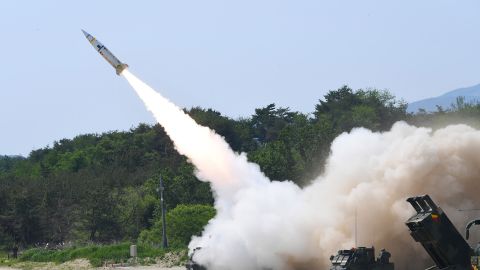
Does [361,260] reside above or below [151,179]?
below

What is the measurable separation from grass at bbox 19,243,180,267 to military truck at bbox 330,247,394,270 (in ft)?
76.6

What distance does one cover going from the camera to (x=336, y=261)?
125 feet

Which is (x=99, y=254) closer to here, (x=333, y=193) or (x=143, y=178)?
(x=333, y=193)

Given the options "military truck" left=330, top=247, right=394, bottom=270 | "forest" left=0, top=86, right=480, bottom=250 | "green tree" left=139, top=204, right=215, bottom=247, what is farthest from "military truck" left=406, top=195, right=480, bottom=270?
"green tree" left=139, top=204, right=215, bottom=247

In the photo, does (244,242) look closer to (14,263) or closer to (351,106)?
(14,263)

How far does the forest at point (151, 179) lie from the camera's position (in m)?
71.8

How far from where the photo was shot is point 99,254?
63.7 m

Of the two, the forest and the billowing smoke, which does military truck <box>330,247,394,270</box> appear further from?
the forest

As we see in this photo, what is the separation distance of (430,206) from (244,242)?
11.4 m

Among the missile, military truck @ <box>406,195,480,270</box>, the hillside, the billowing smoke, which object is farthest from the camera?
the hillside

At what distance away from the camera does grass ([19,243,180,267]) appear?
6169 centimetres

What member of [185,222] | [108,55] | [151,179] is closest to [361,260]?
[108,55]

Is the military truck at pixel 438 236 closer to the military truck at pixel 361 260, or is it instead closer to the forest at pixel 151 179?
the military truck at pixel 361 260

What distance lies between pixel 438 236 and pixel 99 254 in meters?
32.3
